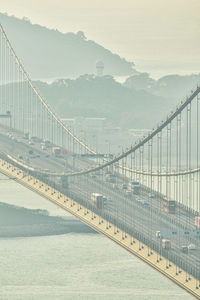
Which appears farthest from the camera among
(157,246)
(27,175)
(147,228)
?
(27,175)

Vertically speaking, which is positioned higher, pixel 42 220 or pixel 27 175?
pixel 27 175

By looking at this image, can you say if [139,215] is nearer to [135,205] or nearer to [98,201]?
[98,201]

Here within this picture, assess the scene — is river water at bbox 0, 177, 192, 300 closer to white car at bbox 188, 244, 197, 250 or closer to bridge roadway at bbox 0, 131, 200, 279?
bridge roadway at bbox 0, 131, 200, 279

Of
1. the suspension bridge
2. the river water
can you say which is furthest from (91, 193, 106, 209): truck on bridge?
the river water

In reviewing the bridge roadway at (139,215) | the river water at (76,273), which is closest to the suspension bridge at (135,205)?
the bridge roadway at (139,215)

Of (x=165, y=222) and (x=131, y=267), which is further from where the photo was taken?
(x=131, y=267)

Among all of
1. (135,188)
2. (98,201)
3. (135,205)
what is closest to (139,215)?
(98,201)

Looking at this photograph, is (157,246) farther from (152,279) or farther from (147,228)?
(152,279)

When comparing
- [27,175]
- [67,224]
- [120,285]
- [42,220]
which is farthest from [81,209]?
[42,220]
